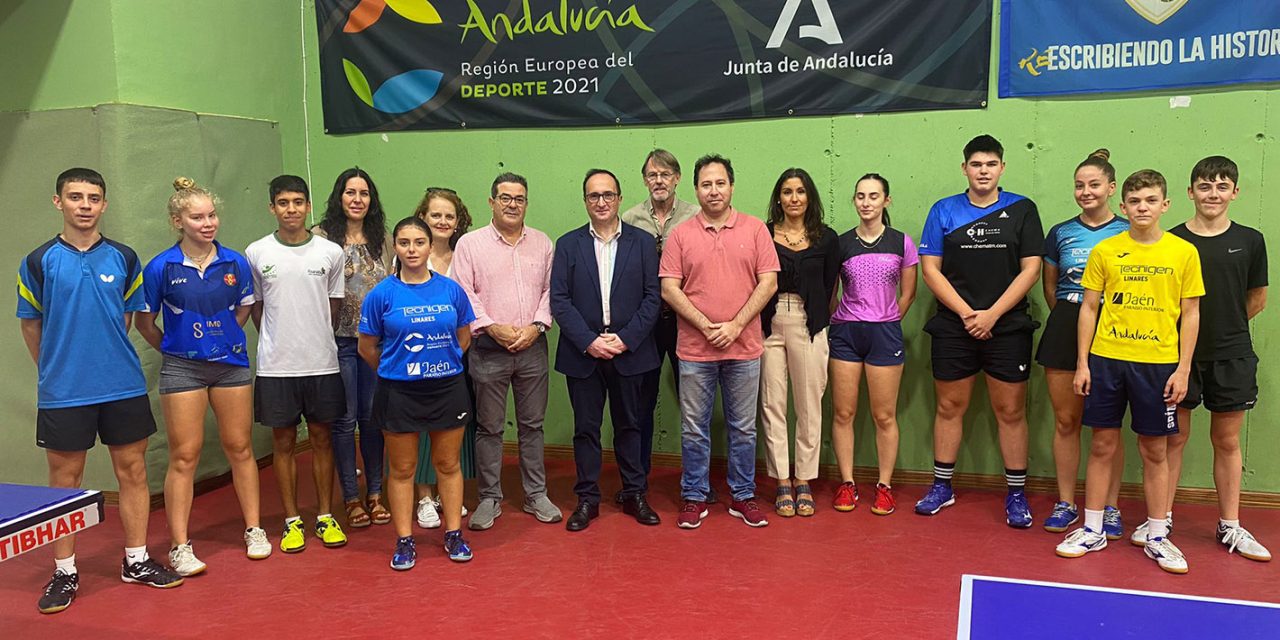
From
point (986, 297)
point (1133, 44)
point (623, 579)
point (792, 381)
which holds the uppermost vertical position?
point (1133, 44)

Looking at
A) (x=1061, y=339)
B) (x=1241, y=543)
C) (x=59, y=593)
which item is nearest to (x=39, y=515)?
(x=59, y=593)

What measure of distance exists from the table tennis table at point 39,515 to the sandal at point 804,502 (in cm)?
296

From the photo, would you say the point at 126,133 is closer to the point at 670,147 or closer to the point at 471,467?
the point at 471,467

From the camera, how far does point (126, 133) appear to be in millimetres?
4426

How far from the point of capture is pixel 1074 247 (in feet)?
13.1

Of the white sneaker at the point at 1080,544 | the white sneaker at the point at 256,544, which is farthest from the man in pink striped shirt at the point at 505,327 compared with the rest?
the white sneaker at the point at 1080,544

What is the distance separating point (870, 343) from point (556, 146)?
214 cm

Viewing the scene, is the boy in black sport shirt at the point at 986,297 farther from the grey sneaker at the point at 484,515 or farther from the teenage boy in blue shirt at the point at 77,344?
the teenage boy in blue shirt at the point at 77,344

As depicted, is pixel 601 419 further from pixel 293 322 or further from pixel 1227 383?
pixel 1227 383

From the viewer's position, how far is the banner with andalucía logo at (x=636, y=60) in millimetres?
4668

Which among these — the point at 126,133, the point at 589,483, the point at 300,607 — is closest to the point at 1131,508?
the point at 589,483

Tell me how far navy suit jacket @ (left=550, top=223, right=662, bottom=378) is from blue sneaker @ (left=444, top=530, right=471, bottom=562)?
0.87 meters

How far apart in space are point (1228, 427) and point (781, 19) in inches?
112

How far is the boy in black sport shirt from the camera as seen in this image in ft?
13.5
